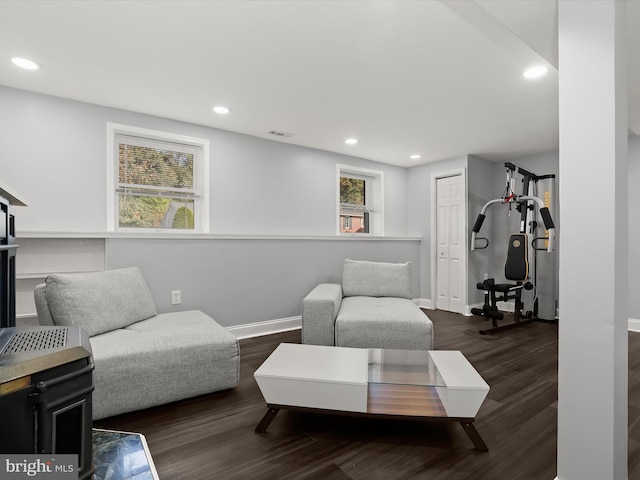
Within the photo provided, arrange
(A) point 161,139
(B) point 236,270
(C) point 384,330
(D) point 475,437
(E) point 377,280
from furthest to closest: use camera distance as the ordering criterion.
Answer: (E) point 377,280, (B) point 236,270, (A) point 161,139, (C) point 384,330, (D) point 475,437

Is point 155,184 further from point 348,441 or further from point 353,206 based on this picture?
point 348,441

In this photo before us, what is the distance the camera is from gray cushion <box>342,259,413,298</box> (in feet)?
12.0

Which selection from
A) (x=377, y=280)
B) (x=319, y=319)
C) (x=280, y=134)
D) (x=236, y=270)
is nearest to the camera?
(x=319, y=319)

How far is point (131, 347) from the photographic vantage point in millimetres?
1999

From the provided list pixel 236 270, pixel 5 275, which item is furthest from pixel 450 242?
pixel 5 275

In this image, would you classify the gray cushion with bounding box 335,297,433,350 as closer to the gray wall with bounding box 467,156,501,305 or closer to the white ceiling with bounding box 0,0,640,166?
the white ceiling with bounding box 0,0,640,166

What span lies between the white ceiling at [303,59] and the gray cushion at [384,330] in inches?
74.0

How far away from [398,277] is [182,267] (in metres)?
2.28

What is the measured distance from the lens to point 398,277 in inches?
145

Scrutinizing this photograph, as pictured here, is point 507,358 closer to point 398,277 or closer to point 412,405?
point 398,277

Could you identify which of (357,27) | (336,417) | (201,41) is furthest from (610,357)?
(201,41)

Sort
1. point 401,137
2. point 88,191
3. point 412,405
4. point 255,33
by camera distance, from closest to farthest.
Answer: point 412,405 → point 255,33 → point 88,191 → point 401,137

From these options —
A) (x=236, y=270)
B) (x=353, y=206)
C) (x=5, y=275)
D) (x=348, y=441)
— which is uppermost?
(x=353, y=206)

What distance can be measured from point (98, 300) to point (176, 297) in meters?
0.98
